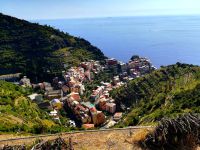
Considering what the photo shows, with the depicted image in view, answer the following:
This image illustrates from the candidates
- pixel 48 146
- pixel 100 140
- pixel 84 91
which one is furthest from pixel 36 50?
pixel 48 146

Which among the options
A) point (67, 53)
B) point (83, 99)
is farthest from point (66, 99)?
point (67, 53)

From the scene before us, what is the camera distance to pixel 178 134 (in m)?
11.5

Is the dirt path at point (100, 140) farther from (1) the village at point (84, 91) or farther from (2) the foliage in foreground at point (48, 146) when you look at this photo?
(1) the village at point (84, 91)

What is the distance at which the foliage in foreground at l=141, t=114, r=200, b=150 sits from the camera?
37.4 ft

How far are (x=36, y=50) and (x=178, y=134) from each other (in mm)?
88463

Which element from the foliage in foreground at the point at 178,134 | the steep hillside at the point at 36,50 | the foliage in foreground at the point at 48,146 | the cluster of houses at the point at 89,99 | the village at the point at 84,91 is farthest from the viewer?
the steep hillside at the point at 36,50

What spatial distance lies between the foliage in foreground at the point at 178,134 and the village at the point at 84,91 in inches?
1589

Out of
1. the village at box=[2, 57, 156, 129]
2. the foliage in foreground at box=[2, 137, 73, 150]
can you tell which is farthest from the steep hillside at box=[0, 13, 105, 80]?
the foliage in foreground at box=[2, 137, 73, 150]

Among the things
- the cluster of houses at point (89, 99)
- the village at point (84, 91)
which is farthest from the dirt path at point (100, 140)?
the cluster of houses at point (89, 99)

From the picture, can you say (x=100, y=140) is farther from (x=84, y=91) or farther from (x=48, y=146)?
(x=84, y=91)

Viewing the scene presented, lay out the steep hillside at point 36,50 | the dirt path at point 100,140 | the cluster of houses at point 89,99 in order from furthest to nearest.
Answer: the steep hillside at point 36,50, the cluster of houses at point 89,99, the dirt path at point 100,140

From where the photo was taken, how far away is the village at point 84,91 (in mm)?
59812

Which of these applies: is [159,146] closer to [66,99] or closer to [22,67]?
[66,99]

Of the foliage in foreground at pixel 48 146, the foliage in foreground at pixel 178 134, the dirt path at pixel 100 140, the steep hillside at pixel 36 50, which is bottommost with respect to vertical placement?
the steep hillside at pixel 36 50
